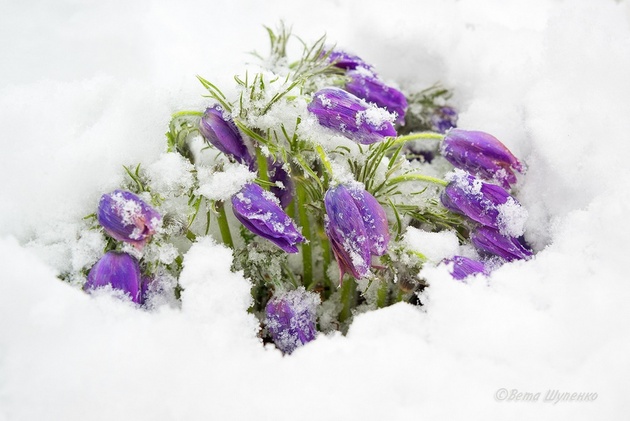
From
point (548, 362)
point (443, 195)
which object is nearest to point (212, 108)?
point (443, 195)

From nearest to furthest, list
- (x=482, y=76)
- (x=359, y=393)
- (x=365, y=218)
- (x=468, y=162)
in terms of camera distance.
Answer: (x=359, y=393) < (x=365, y=218) < (x=468, y=162) < (x=482, y=76)

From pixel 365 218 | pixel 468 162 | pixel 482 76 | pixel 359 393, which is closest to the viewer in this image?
pixel 359 393

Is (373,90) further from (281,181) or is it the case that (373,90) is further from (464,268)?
(464,268)

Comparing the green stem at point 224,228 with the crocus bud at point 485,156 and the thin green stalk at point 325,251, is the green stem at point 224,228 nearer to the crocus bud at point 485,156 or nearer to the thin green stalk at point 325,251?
the thin green stalk at point 325,251

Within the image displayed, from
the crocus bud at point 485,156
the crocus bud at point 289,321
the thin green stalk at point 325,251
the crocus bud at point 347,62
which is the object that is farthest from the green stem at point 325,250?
the crocus bud at point 347,62

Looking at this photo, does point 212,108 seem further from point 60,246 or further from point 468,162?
point 468,162
